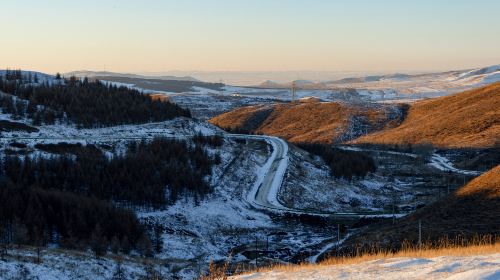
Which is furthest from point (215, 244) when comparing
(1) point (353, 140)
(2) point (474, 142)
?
(1) point (353, 140)

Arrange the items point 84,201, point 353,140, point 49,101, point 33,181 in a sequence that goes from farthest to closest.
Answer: point 353,140 < point 49,101 < point 33,181 < point 84,201

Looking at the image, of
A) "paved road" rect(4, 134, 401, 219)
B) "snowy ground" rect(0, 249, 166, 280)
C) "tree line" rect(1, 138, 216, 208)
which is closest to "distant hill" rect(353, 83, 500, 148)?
"paved road" rect(4, 134, 401, 219)

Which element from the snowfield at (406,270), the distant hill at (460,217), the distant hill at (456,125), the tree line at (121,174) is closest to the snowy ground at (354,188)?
the tree line at (121,174)

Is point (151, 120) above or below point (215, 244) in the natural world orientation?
above

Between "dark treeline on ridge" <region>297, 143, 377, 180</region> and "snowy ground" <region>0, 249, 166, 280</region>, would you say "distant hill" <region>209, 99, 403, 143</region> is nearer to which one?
"dark treeline on ridge" <region>297, 143, 377, 180</region>

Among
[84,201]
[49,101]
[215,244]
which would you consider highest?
[49,101]

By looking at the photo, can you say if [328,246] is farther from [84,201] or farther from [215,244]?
[84,201]

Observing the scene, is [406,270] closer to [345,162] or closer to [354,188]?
[354,188]
